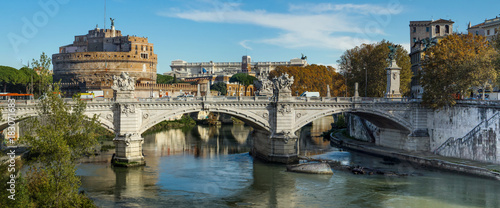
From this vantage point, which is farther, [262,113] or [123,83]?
[262,113]

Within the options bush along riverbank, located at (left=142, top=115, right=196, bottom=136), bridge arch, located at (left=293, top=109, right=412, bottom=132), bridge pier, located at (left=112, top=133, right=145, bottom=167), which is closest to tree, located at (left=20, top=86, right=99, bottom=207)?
bridge pier, located at (left=112, top=133, right=145, bottom=167)

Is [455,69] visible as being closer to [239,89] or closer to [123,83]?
[123,83]

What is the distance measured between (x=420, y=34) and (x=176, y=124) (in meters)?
43.9

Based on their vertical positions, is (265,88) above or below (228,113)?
above

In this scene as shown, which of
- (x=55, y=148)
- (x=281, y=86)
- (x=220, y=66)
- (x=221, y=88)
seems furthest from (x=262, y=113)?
(x=220, y=66)

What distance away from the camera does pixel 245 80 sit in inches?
5167

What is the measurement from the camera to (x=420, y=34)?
83062 mm

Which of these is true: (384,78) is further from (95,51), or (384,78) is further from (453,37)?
(95,51)

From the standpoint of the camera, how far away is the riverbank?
Answer: 1399 inches

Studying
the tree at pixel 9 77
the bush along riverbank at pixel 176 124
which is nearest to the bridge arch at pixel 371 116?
the bush along riverbank at pixel 176 124

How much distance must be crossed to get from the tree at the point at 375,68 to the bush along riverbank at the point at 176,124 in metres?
32.7

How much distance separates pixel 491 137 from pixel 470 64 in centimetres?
675

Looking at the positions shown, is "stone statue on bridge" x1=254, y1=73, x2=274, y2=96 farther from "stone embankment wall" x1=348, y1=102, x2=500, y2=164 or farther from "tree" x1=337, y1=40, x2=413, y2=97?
"tree" x1=337, y1=40, x2=413, y2=97

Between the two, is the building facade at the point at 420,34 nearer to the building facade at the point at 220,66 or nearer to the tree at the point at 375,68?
the tree at the point at 375,68
